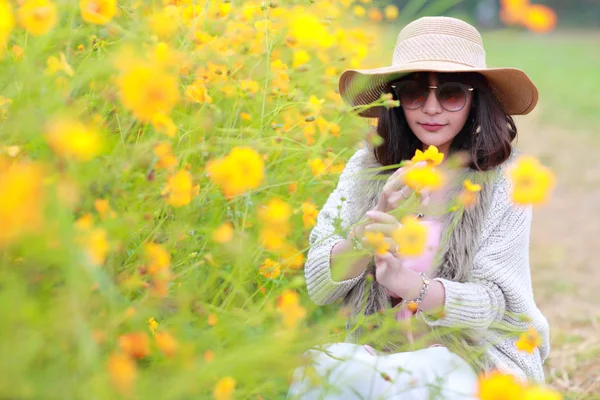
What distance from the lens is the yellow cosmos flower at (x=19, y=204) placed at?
0.65 metres

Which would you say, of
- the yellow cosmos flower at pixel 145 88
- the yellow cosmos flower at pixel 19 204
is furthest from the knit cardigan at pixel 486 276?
the yellow cosmos flower at pixel 19 204

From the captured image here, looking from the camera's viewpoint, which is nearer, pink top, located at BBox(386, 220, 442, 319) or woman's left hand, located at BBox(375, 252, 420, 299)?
woman's left hand, located at BBox(375, 252, 420, 299)

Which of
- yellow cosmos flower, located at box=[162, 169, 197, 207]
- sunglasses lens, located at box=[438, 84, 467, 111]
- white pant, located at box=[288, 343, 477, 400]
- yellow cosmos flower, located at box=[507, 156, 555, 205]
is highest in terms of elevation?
yellow cosmos flower, located at box=[507, 156, 555, 205]

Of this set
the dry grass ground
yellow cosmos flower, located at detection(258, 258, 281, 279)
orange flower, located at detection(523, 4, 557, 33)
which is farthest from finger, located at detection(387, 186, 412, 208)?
the dry grass ground

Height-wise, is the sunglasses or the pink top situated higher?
the sunglasses

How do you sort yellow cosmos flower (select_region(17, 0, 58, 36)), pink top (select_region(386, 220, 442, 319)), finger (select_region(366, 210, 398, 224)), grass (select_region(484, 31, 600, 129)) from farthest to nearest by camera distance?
grass (select_region(484, 31, 600, 129)) → pink top (select_region(386, 220, 442, 319)) → finger (select_region(366, 210, 398, 224)) → yellow cosmos flower (select_region(17, 0, 58, 36))

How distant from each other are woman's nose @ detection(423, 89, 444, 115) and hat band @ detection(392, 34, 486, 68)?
77 millimetres

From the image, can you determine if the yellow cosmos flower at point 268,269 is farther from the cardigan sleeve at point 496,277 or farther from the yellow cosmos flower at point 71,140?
the yellow cosmos flower at point 71,140

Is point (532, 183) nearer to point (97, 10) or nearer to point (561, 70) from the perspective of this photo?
point (97, 10)

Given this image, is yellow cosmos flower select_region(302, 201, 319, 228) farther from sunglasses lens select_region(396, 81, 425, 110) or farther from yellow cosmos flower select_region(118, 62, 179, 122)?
yellow cosmos flower select_region(118, 62, 179, 122)

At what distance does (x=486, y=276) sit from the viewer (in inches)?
61.7

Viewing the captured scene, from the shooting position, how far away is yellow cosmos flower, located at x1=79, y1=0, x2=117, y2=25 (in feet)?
3.63

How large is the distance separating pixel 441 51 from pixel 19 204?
117 centimetres

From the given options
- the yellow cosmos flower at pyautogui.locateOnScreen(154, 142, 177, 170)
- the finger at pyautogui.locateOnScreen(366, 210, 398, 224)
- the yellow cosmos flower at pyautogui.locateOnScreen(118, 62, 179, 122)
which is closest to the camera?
the yellow cosmos flower at pyautogui.locateOnScreen(118, 62, 179, 122)
